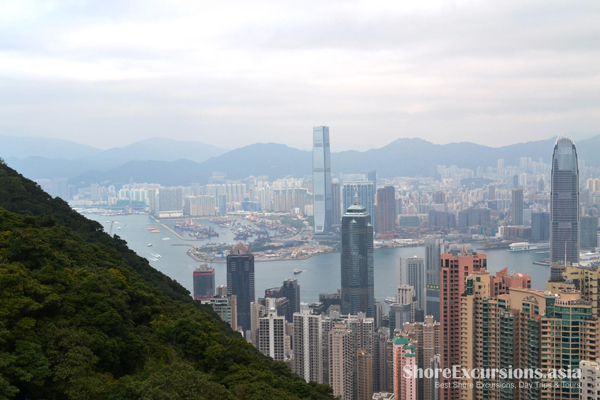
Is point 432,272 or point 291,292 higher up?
point 432,272

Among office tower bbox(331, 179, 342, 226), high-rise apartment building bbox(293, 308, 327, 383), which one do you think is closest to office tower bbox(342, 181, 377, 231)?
office tower bbox(331, 179, 342, 226)

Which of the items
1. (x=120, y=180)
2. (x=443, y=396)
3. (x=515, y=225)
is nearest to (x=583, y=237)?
(x=515, y=225)

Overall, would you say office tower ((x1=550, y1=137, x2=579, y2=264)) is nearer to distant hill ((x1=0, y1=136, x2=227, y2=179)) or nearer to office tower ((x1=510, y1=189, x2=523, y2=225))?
office tower ((x1=510, y1=189, x2=523, y2=225))

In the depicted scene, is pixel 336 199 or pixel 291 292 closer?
pixel 291 292

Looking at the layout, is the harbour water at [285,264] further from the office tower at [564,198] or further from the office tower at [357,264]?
the office tower at [564,198]

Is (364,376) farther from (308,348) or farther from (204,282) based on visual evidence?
(204,282)

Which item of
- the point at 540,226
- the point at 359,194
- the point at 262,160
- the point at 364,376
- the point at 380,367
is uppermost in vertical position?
the point at 262,160

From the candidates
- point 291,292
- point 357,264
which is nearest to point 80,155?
point 357,264
